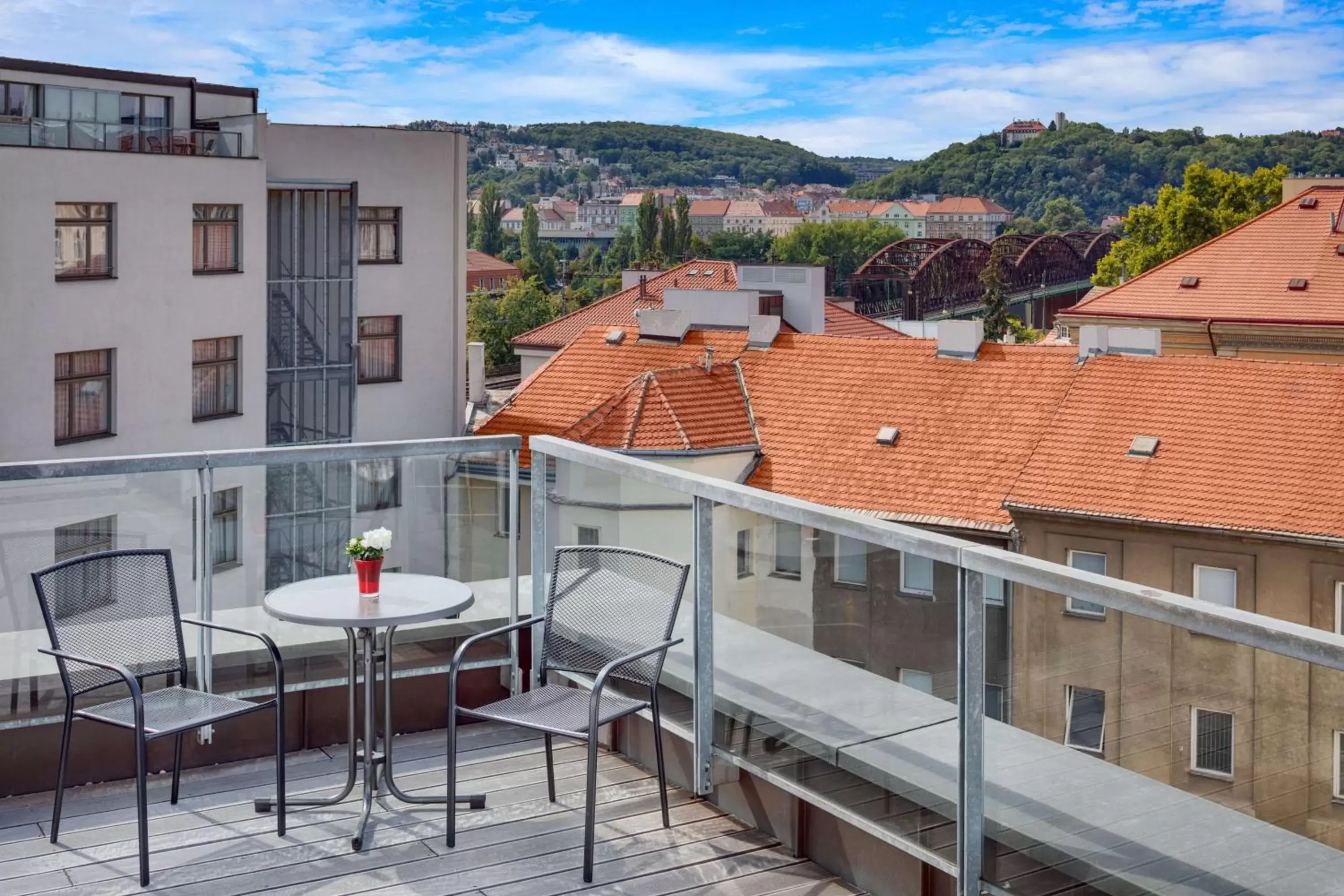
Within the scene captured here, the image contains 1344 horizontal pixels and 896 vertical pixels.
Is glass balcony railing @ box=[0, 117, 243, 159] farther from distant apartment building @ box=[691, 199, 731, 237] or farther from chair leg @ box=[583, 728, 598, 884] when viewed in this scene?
distant apartment building @ box=[691, 199, 731, 237]

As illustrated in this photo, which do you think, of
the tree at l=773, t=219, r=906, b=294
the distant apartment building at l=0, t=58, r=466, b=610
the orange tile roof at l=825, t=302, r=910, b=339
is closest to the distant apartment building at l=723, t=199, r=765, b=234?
the tree at l=773, t=219, r=906, b=294

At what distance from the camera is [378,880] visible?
3607 mm

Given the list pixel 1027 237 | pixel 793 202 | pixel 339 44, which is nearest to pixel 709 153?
pixel 793 202

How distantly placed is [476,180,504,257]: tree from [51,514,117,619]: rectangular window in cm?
13126

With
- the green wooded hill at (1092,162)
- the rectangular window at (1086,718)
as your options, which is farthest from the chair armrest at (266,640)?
the green wooded hill at (1092,162)

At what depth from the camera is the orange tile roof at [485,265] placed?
397ft

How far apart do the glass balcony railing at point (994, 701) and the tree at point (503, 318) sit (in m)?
83.7

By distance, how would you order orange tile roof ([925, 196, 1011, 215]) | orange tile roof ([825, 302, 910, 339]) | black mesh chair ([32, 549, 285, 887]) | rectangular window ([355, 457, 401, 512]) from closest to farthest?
black mesh chair ([32, 549, 285, 887])
rectangular window ([355, 457, 401, 512])
orange tile roof ([825, 302, 910, 339])
orange tile roof ([925, 196, 1011, 215])

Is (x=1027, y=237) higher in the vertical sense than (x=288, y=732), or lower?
higher

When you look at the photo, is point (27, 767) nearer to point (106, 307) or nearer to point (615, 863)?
point (615, 863)

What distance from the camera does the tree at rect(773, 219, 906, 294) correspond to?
149 meters

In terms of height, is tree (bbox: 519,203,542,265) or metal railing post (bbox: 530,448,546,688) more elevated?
tree (bbox: 519,203,542,265)

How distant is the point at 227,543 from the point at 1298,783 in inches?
127

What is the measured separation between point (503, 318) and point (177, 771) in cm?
8577
